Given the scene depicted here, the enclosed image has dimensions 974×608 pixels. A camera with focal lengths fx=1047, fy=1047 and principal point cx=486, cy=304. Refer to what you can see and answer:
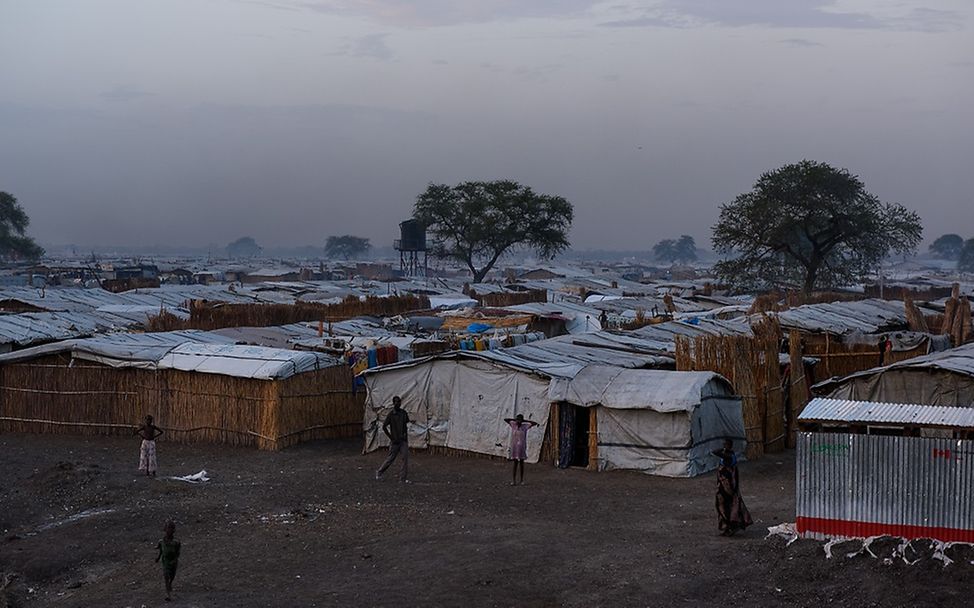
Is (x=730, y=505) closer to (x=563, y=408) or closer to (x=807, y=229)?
(x=563, y=408)

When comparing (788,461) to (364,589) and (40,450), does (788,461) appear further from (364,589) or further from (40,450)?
(40,450)

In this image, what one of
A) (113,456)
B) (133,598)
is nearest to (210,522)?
(133,598)

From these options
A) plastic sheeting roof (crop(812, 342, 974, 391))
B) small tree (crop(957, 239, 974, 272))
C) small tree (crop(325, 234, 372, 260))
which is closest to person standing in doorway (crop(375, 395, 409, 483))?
plastic sheeting roof (crop(812, 342, 974, 391))

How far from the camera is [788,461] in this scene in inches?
675

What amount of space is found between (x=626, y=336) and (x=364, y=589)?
13.5 metres

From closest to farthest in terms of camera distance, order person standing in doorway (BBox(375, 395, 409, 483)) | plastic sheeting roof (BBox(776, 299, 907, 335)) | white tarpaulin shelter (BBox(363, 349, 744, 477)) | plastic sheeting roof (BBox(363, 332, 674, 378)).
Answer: person standing in doorway (BBox(375, 395, 409, 483)) → white tarpaulin shelter (BBox(363, 349, 744, 477)) → plastic sheeting roof (BBox(363, 332, 674, 378)) → plastic sheeting roof (BBox(776, 299, 907, 335))

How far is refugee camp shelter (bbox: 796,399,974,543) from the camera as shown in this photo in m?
10.0

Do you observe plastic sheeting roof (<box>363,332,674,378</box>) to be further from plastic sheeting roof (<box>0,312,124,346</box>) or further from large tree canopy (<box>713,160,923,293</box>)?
large tree canopy (<box>713,160,923,293</box>)

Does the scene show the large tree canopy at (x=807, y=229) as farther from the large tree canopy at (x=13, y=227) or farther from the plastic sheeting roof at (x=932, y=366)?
the large tree canopy at (x=13, y=227)

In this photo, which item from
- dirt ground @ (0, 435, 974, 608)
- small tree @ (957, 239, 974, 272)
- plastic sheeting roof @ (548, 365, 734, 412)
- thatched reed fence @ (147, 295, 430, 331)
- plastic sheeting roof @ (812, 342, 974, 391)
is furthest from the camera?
small tree @ (957, 239, 974, 272)

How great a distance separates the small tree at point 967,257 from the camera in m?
150

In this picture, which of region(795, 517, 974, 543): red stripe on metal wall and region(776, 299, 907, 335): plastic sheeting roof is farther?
region(776, 299, 907, 335): plastic sheeting roof

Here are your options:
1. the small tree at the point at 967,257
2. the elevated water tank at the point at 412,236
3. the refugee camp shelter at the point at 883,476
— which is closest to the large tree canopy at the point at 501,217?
the elevated water tank at the point at 412,236

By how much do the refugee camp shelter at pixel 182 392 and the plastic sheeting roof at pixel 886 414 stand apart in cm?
1011
